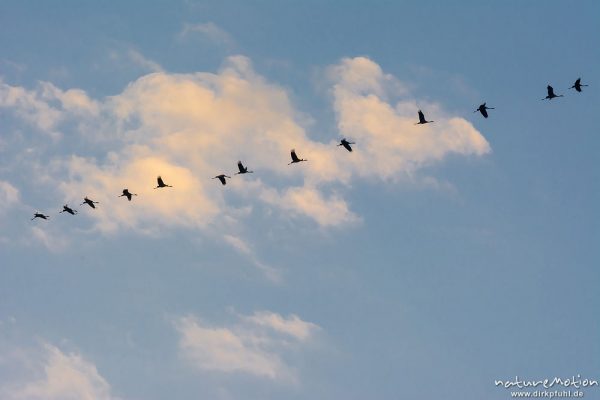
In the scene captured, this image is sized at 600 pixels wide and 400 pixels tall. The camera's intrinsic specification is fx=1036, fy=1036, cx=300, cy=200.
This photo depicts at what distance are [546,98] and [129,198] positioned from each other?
50.7m

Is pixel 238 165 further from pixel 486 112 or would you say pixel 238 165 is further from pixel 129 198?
pixel 486 112

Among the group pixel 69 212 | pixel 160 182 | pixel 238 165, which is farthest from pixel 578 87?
pixel 69 212

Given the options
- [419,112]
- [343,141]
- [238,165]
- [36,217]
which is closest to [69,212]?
[36,217]

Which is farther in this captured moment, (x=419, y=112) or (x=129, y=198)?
(x=129, y=198)

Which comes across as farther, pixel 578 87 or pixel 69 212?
pixel 69 212

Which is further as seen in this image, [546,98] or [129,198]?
[129,198]

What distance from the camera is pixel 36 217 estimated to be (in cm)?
13338

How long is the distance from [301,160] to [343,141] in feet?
22.9

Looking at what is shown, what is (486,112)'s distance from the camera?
11988 centimetres

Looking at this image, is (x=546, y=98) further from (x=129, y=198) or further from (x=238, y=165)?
(x=129, y=198)

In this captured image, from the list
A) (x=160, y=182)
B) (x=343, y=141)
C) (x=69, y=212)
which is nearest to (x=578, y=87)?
(x=343, y=141)

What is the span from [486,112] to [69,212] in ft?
173

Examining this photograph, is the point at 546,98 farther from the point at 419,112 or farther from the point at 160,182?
the point at 160,182

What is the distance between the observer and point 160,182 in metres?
122
